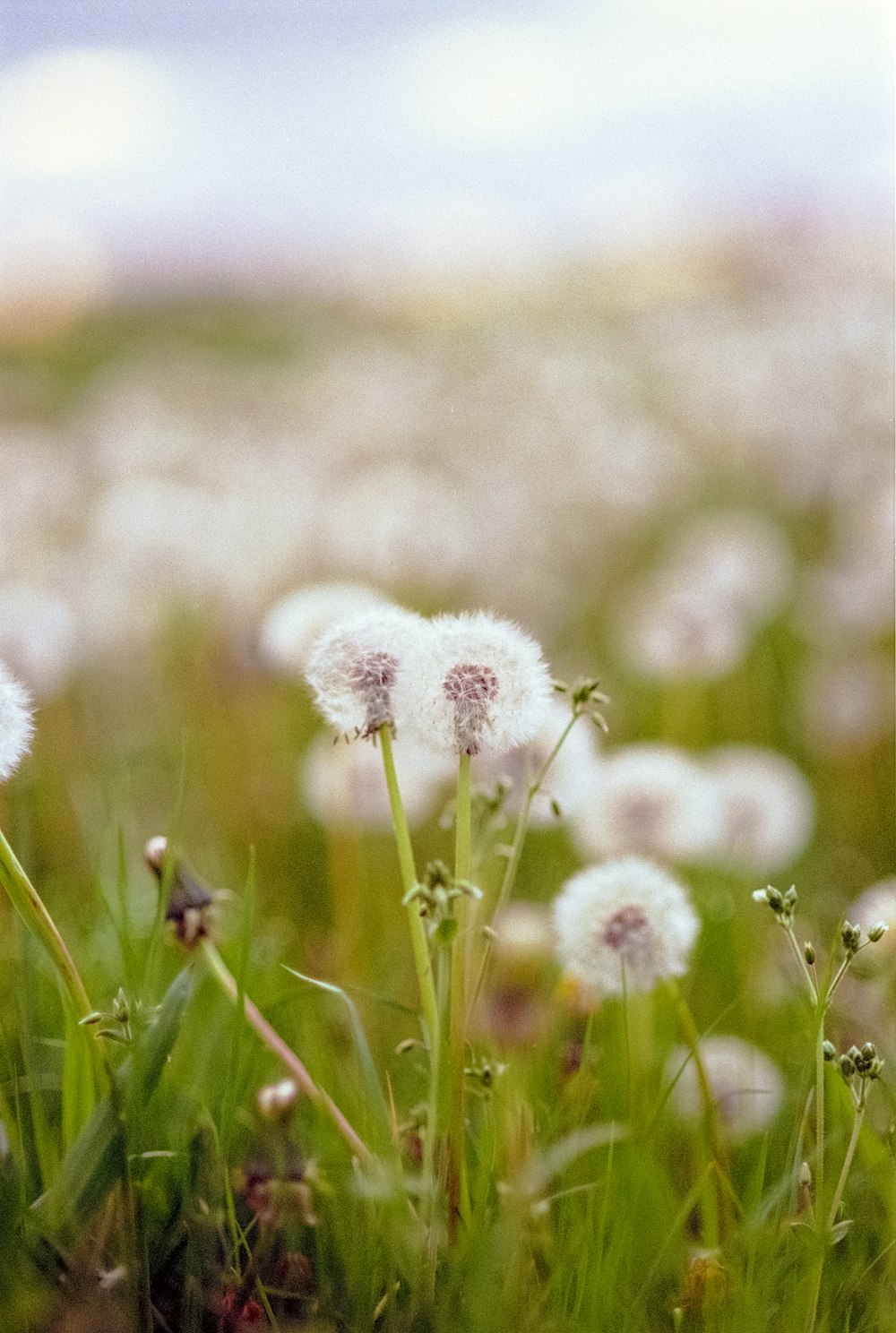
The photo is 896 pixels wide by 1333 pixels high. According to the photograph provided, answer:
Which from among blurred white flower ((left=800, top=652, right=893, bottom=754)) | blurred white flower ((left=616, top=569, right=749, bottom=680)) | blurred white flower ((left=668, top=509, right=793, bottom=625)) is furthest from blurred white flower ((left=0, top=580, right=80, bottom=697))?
blurred white flower ((left=800, top=652, right=893, bottom=754))

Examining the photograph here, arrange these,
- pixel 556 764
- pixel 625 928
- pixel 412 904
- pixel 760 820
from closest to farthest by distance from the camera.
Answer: pixel 412 904, pixel 625 928, pixel 556 764, pixel 760 820

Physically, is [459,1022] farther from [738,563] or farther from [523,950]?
[738,563]

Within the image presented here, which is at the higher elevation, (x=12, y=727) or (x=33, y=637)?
(x=33, y=637)

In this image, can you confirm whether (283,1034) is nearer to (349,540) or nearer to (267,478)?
(349,540)

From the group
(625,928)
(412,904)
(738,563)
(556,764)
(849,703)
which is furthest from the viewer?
(738,563)

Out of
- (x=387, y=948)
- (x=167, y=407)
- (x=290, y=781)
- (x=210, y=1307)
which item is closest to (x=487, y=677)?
(x=210, y=1307)

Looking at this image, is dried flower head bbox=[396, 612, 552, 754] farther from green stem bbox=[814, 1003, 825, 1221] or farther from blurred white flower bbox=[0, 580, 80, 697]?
blurred white flower bbox=[0, 580, 80, 697]

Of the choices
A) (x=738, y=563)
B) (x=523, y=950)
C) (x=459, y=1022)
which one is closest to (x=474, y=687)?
(x=459, y=1022)

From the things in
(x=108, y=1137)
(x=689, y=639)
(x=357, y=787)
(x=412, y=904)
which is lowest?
(x=108, y=1137)
